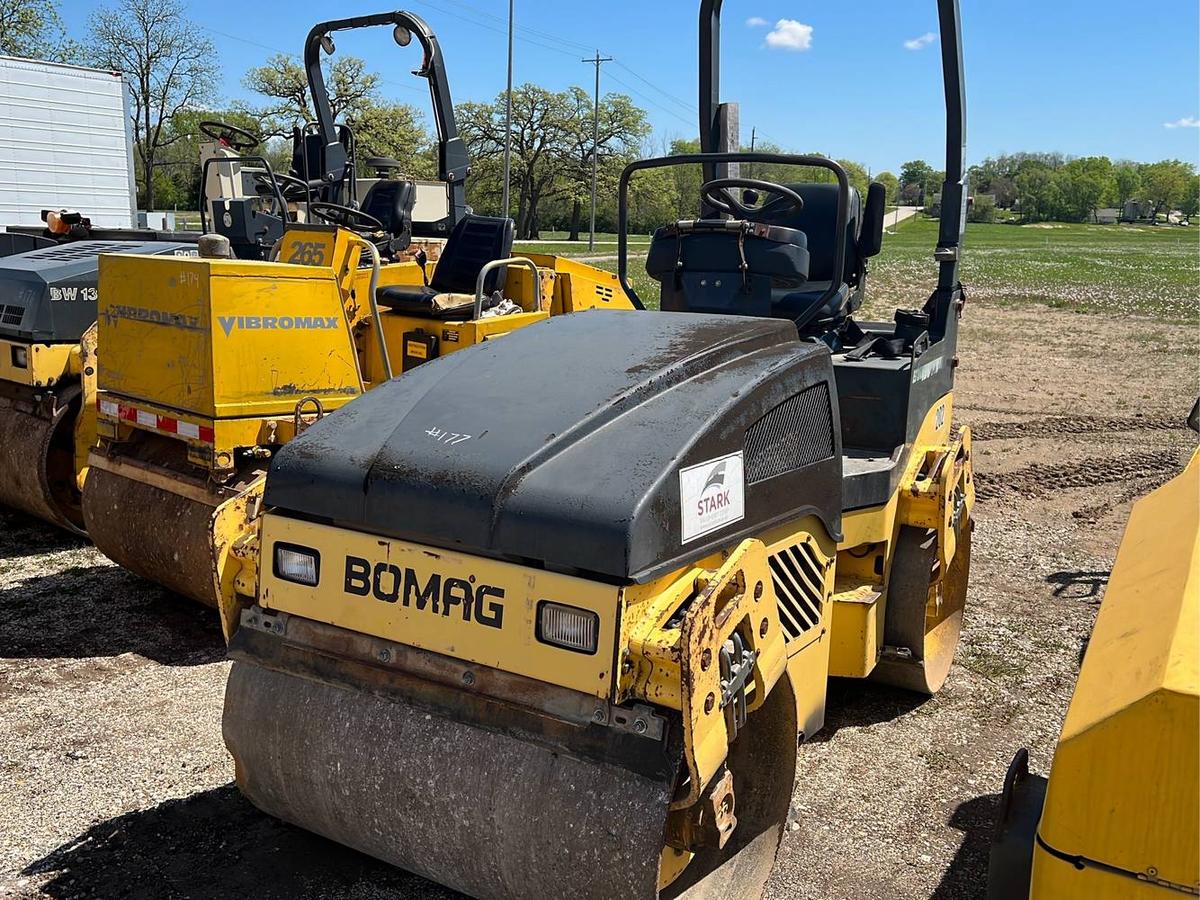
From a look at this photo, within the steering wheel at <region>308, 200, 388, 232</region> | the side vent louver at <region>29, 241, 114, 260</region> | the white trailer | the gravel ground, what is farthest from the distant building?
the side vent louver at <region>29, 241, 114, 260</region>

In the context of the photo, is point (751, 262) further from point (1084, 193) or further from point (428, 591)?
point (1084, 193)

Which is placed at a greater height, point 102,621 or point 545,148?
point 545,148

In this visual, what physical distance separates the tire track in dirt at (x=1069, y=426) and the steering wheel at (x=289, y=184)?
5.88 metres

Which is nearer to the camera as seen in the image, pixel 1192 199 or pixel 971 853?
pixel 971 853

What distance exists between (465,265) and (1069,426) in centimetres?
607

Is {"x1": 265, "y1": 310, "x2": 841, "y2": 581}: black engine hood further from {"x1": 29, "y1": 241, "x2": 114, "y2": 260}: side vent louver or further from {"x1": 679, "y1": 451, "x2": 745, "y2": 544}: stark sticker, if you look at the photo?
{"x1": 29, "y1": 241, "x2": 114, "y2": 260}: side vent louver

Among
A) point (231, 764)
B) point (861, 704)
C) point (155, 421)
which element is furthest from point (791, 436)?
point (155, 421)

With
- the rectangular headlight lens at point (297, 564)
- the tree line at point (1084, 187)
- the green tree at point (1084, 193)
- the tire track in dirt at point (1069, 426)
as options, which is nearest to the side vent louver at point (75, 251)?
the rectangular headlight lens at point (297, 564)

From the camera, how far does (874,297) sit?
2162cm

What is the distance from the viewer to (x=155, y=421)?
505cm

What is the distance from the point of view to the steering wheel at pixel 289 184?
23.8 feet

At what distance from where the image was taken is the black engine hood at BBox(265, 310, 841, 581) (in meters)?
2.30

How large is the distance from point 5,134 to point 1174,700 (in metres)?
16.0

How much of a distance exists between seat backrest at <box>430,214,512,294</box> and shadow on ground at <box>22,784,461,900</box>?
12.8 ft
